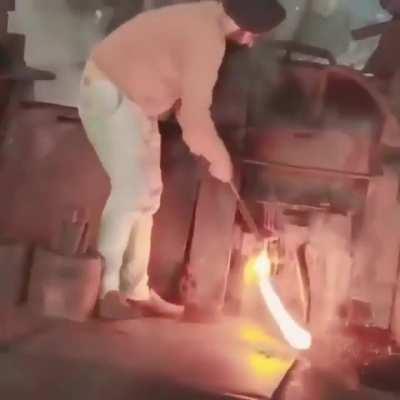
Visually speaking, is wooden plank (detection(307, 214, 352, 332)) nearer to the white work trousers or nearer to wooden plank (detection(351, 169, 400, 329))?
wooden plank (detection(351, 169, 400, 329))

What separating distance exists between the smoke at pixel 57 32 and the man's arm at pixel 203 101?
25 centimetres

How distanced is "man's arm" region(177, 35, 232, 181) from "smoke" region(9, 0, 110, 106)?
9.7 inches

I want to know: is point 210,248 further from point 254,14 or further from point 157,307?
point 254,14

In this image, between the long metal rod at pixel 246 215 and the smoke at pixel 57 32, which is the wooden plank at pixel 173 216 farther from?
the smoke at pixel 57 32

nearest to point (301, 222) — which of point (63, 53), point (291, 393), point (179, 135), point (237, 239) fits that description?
Result: point (237, 239)

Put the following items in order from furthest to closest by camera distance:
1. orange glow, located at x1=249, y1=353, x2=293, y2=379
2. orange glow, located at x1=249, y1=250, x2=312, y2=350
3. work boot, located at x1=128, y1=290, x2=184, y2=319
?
work boot, located at x1=128, y1=290, x2=184, y2=319 → orange glow, located at x1=249, y1=250, x2=312, y2=350 → orange glow, located at x1=249, y1=353, x2=293, y2=379

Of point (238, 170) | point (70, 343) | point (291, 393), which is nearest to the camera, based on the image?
point (291, 393)

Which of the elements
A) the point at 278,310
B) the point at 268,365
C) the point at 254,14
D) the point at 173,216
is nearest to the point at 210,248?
the point at 173,216

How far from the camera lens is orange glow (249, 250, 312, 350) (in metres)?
2.19

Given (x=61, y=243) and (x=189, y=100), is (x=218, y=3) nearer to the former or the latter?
(x=189, y=100)

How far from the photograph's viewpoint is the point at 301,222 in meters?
2.28

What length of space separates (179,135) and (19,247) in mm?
424

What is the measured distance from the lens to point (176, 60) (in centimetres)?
217

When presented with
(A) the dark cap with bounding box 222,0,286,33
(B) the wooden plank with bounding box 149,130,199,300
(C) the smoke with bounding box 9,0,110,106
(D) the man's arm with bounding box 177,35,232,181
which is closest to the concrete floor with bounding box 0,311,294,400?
(B) the wooden plank with bounding box 149,130,199,300
